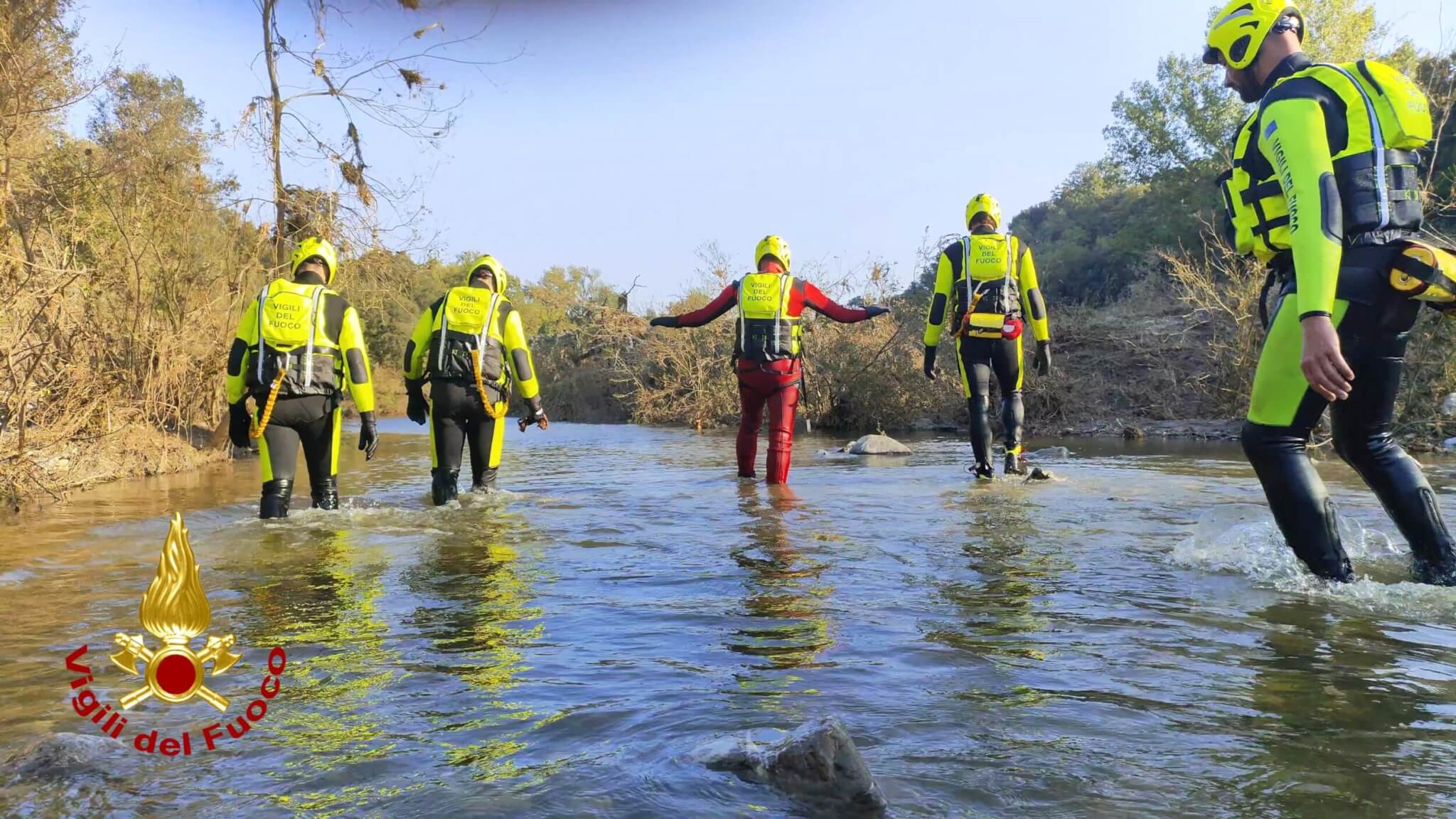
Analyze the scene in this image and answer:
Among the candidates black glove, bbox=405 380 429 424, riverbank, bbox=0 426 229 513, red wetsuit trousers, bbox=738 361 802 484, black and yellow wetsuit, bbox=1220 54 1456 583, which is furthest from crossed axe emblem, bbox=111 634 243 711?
red wetsuit trousers, bbox=738 361 802 484

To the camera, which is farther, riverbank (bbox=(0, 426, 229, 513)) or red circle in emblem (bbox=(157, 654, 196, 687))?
riverbank (bbox=(0, 426, 229, 513))

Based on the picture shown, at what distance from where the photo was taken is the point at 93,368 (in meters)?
9.65

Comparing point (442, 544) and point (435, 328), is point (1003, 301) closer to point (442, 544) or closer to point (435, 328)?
point (435, 328)

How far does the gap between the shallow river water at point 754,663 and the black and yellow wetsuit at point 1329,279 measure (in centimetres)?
34

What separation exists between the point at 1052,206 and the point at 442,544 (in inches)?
2115

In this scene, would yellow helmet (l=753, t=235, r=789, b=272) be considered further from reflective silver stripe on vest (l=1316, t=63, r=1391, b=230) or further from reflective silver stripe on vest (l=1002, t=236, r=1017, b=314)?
reflective silver stripe on vest (l=1316, t=63, r=1391, b=230)

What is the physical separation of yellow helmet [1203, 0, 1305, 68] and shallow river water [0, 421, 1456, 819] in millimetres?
2264

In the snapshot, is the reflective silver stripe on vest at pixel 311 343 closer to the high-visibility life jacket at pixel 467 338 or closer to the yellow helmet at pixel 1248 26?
the high-visibility life jacket at pixel 467 338

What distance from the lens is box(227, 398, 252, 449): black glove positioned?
6.67 metres

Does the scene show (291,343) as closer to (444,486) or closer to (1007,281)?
(444,486)

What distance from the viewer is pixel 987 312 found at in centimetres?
884

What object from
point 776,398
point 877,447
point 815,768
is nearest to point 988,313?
point 776,398

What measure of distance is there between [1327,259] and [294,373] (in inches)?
230

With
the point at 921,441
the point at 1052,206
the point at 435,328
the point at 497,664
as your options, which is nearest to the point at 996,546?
the point at 497,664
